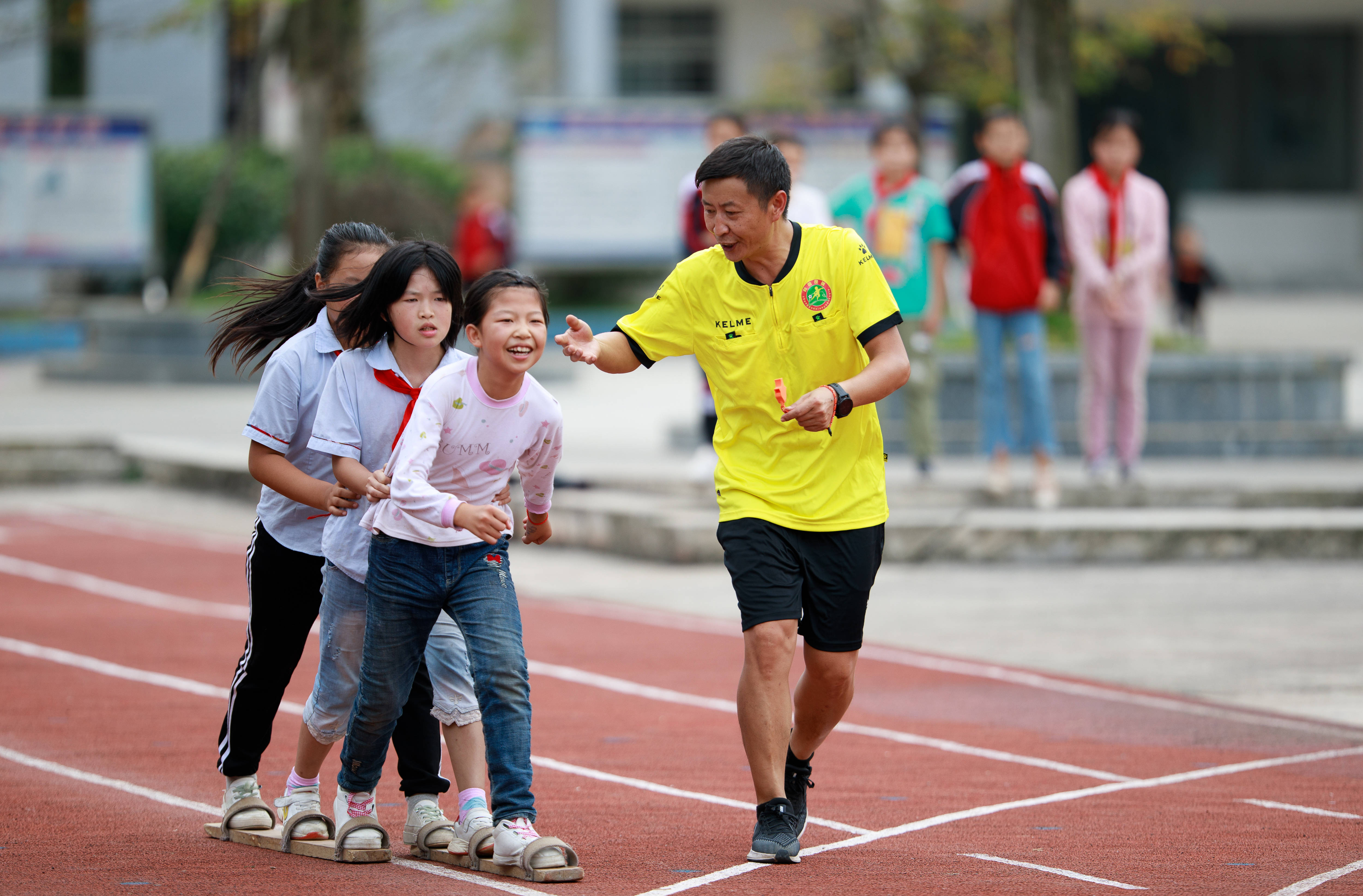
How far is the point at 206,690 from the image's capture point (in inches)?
286

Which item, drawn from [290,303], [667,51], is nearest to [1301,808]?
[290,303]

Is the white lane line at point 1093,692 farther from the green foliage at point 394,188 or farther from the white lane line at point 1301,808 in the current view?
the green foliage at point 394,188

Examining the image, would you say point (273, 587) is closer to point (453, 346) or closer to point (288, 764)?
point (453, 346)

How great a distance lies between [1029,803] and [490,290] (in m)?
2.42

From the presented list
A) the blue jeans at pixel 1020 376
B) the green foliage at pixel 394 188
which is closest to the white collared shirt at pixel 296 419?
the blue jeans at pixel 1020 376

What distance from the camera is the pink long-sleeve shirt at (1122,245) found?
1046 centimetres

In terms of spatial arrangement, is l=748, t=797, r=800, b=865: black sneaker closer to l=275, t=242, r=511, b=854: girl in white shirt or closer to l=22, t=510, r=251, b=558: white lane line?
l=275, t=242, r=511, b=854: girl in white shirt

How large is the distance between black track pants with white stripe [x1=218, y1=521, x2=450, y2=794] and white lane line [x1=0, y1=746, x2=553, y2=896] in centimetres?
27

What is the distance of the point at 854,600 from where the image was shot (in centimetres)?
492

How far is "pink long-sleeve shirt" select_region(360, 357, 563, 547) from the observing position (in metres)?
4.44

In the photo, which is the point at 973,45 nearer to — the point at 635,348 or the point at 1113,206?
the point at 1113,206

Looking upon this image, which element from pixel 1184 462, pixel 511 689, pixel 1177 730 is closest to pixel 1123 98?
pixel 1184 462

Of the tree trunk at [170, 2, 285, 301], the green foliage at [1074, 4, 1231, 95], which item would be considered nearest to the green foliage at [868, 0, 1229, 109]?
the green foliage at [1074, 4, 1231, 95]

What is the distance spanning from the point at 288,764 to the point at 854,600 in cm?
223
